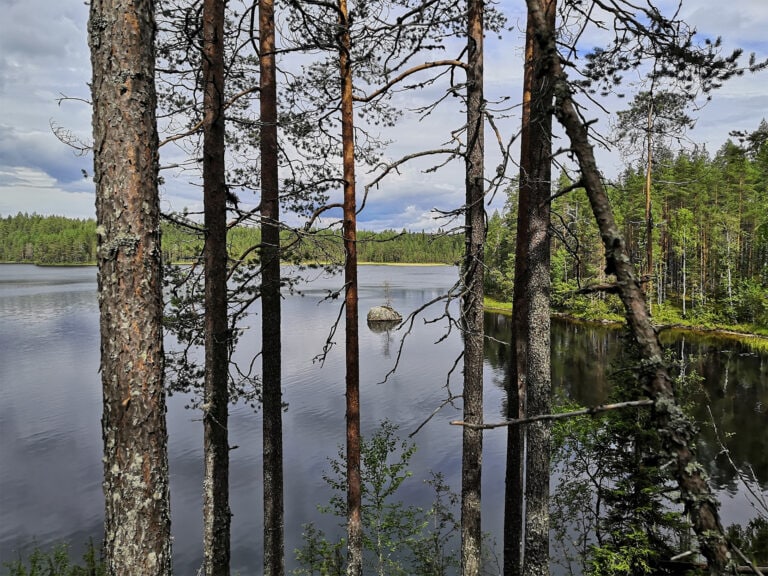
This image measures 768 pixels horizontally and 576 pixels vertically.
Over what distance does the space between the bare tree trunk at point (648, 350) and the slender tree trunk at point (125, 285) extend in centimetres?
205

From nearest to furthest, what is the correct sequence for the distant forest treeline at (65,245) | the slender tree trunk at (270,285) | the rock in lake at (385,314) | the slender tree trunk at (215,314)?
the slender tree trunk at (215,314) → the slender tree trunk at (270,285) → the rock in lake at (385,314) → the distant forest treeline at (65,245)

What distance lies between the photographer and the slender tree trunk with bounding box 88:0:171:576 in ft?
7.72

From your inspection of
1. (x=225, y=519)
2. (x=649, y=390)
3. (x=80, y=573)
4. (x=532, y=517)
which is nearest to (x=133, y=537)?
(x=649, y=390)

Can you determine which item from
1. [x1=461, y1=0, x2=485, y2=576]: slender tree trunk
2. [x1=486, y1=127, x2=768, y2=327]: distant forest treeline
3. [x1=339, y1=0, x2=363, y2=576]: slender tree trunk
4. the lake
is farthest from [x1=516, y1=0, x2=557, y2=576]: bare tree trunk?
[x1=486, y1=127, x2=768, y2=327]: distant forest treeline

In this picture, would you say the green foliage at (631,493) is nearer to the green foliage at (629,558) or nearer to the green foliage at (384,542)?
the green foliage at (629,558)

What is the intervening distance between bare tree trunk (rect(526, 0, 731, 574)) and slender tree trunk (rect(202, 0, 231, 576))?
4.54m

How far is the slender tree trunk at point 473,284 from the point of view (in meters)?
5.97

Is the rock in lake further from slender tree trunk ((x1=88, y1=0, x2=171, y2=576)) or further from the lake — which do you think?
slender tree trunk ((x1=88, y1=0, x2=171, y2=576))

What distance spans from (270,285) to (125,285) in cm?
424

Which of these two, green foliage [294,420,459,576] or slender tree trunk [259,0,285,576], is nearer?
slender tree trunk [259,0,285,576]

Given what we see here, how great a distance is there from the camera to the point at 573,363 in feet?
85.5

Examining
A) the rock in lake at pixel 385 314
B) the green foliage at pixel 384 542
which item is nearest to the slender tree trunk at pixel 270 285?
the green foliage at pixel 384 542

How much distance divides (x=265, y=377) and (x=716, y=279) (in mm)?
44896

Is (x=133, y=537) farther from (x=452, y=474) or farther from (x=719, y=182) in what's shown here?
(x=719, y=182)
